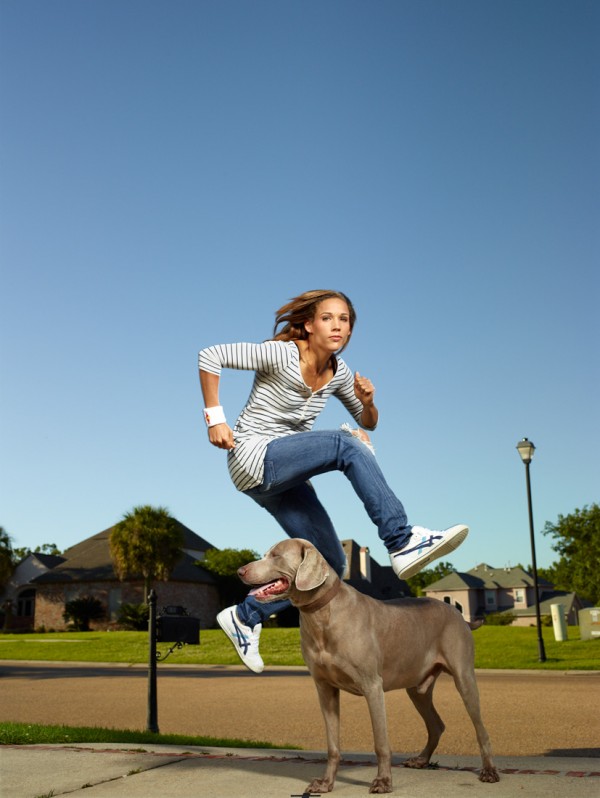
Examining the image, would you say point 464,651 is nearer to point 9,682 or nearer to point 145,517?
point 9,682

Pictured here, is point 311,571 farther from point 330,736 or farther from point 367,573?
point 367,573

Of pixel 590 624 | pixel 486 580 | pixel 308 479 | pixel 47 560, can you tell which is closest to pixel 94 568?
pixel 47 560

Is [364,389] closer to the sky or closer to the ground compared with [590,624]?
closer to the sky

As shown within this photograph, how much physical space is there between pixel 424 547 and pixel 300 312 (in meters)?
1.75

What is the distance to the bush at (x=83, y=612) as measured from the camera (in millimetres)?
50000

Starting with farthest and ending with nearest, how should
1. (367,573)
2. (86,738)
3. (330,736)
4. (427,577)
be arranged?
(427,577) < (367,573) < (86,738) < (330,736)

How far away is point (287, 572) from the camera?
4098 mm

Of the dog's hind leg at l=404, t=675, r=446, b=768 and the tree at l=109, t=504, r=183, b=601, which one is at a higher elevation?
the tree at l=109, t=504, r=183, b=601

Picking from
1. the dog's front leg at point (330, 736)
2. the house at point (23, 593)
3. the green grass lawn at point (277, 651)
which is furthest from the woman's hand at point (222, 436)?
the house at point (23, 593)

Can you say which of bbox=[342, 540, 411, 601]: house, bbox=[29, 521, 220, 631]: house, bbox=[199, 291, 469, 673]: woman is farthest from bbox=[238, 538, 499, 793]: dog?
bbox=[342, 540, 411, 601]: house

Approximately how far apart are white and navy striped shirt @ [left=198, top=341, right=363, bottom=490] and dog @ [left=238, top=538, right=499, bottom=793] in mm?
640

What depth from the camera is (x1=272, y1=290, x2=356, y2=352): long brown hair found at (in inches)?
198

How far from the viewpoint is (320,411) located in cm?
507

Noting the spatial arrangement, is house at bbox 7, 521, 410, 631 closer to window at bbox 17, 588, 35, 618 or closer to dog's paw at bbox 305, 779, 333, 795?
window at bbox 17, 588, 35, 618
